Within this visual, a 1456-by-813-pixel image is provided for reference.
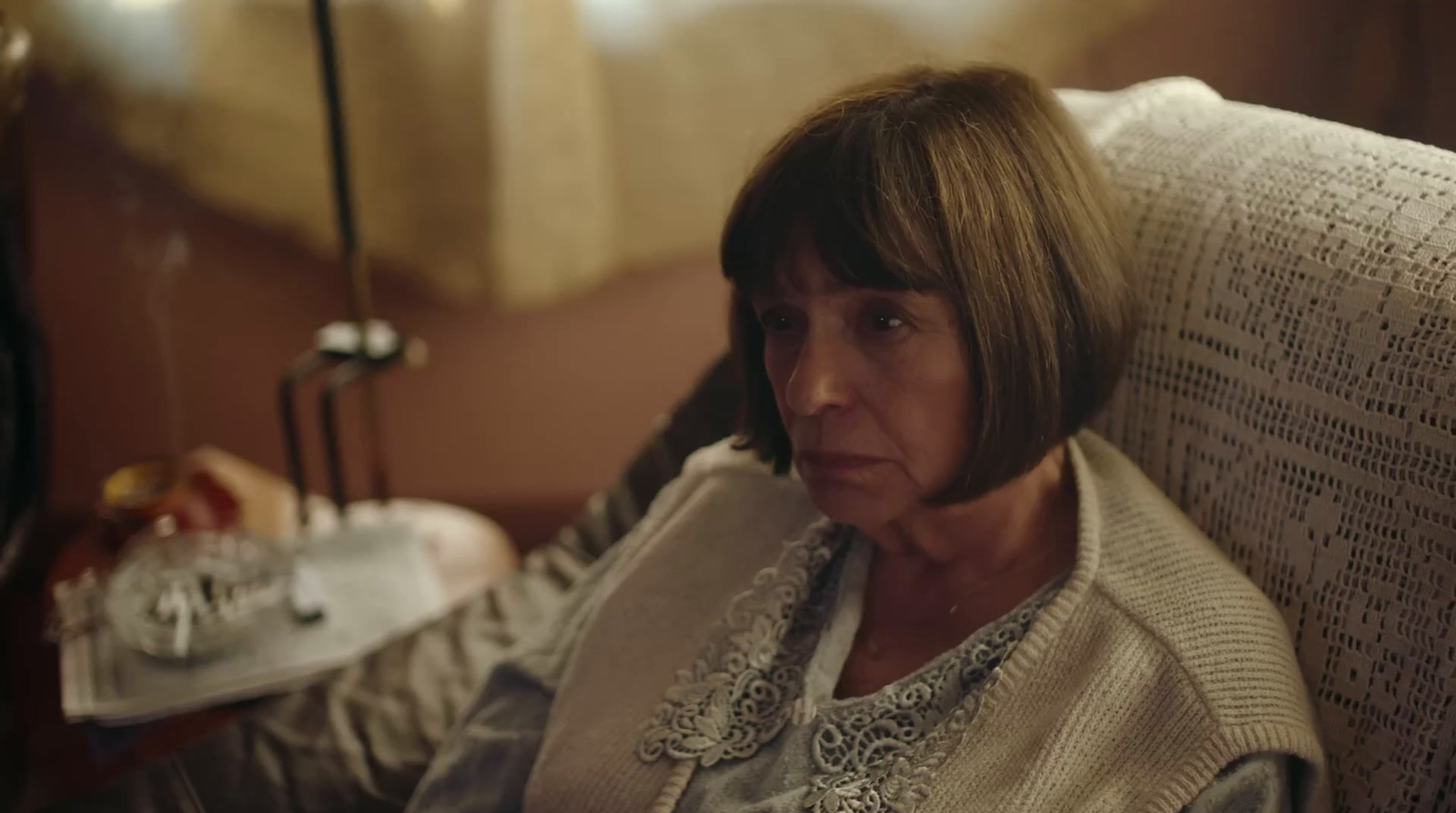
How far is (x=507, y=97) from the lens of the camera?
1827mm

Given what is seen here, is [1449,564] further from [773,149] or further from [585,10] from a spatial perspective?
[585,10]

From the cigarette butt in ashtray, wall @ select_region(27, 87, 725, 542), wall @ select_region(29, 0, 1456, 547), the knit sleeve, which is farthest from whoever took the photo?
wall @ select_region(27, 87, 725, 542)

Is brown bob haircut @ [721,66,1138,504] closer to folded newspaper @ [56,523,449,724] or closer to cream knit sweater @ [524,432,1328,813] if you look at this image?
cream knit sweater @ [524,432,1328,813]

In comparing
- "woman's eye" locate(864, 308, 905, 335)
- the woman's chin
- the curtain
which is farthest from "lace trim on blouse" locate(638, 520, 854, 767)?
the curtain

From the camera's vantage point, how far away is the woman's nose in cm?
81

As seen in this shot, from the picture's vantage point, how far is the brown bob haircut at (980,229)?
0.77 meters

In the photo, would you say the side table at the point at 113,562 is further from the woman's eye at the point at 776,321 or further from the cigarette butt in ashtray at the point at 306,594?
the woman's eye at the point at 776,321

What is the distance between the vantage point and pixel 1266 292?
2.86 feet

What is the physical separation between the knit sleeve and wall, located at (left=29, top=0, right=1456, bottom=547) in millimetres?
1284

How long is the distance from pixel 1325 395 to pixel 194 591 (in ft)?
3.73

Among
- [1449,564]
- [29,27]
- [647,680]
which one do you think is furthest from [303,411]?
[1449,564]

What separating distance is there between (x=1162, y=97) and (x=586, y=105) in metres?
1.01

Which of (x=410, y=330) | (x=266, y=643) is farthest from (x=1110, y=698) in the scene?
(x=410, y=330)

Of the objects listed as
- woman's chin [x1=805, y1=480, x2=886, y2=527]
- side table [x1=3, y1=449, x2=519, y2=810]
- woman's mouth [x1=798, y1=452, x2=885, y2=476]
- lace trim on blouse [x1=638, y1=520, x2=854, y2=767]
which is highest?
woman's mouth [x1=798, y1=452, x2=885, y2=476]
